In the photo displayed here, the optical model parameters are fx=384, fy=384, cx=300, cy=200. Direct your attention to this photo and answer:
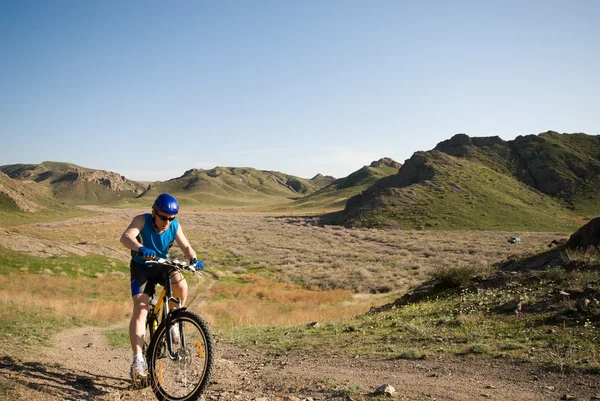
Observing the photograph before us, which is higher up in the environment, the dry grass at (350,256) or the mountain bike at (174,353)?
the mountain bike at (174,353)

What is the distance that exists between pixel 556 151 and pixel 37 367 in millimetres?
155538

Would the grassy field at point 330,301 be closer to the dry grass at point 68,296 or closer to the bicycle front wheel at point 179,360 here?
the dry grass at point 68,296

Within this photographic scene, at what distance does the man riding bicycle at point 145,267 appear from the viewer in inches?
234

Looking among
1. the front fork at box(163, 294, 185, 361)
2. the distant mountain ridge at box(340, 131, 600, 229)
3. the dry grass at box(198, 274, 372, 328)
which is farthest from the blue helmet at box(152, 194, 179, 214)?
the distant mountain ridge at box(340, 131, 600, 229)

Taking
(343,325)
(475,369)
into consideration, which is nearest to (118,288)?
(343,325)

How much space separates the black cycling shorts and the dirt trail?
1696 mm

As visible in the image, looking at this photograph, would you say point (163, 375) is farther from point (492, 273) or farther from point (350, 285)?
point (350, 285)

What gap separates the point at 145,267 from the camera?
6164mm

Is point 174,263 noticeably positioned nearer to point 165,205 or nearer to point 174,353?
point 165,205

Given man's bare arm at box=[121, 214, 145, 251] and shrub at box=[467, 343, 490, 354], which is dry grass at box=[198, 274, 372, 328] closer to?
shrub at box=[467, 343, 490, 354]

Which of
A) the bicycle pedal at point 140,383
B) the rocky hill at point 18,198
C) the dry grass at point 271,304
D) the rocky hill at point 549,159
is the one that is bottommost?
the dry grass at point 271,304

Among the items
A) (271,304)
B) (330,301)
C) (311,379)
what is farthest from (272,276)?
(311,379)

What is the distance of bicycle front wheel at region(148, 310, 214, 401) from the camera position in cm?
569

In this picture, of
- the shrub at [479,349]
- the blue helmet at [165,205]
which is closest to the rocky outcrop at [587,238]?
the shrub at [479,349]
